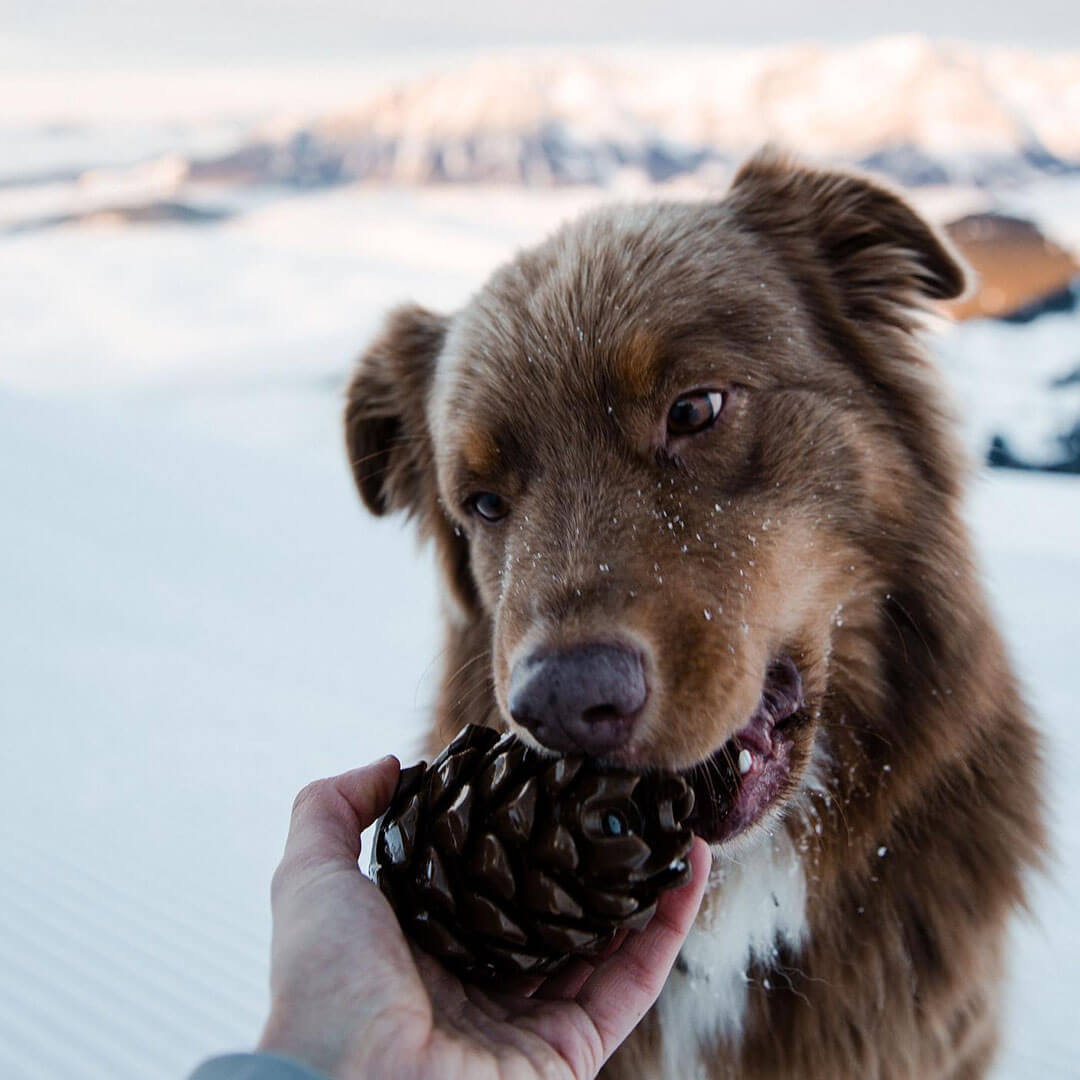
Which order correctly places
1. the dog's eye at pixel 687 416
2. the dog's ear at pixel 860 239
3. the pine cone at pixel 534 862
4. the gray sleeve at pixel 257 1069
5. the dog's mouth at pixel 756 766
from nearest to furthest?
1. the gray sleeve at pixel 257 1069
2. the pine cone at pixel 534 862
3. the dog's mouth at pixel 756 766
4. the dog's eye at pixel 687 416
5. the dog's ear at pixel 860 239

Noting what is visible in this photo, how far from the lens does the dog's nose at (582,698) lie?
1690 mm

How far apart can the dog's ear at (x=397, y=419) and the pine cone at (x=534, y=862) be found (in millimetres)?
1291

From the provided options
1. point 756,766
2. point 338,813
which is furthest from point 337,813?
point 756,766

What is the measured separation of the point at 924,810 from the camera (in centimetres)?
234

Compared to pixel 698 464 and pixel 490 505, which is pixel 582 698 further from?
pixel 490 505

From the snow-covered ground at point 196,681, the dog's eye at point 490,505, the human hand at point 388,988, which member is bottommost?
the snow-covered ground at point 196,681

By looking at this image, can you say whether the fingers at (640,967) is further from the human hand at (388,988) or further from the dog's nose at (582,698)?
the dog's nose at (582,698)

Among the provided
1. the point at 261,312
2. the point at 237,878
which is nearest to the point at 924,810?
the point at 237,878

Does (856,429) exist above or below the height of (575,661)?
above

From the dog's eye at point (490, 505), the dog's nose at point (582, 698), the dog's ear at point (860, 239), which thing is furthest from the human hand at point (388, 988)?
the dog's ear at point (860, 239)

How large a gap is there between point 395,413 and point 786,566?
145 centimetres

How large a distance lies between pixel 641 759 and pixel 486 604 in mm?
916

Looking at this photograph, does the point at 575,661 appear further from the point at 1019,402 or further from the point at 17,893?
the point at 1019,402

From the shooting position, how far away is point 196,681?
571 centimetres
